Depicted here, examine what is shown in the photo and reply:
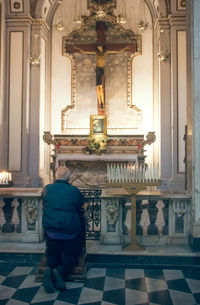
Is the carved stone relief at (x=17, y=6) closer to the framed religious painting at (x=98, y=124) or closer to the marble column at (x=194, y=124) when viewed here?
the framed religious painting at (x=98, y=124)

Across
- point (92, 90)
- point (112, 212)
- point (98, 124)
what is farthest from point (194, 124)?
point (92, 90)

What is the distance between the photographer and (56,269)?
334 cm

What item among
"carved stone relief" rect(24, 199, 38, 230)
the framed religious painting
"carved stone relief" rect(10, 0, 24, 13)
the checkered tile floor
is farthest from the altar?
the checkered tile floor

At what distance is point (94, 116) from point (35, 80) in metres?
2.15

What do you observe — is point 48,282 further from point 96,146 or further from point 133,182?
point 96,146

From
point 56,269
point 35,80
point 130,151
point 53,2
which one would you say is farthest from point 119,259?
point 53,2

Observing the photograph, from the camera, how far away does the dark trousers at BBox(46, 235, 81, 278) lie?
11.1 feet

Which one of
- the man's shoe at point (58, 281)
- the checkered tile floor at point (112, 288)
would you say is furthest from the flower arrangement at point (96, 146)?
the man's shoe at point (58, 281)

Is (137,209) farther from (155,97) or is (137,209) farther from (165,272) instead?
(155,97)

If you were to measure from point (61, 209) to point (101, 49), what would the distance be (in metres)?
7.72

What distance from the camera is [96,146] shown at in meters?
9.28

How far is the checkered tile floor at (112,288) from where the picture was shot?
312cm

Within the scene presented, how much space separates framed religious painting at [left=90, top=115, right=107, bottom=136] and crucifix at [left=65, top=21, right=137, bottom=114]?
579 mm

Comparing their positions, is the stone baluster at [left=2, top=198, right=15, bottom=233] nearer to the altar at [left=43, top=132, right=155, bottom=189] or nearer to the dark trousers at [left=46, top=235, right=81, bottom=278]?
the dark trousers at [left=46, top=235, right=81, bottom=278]
